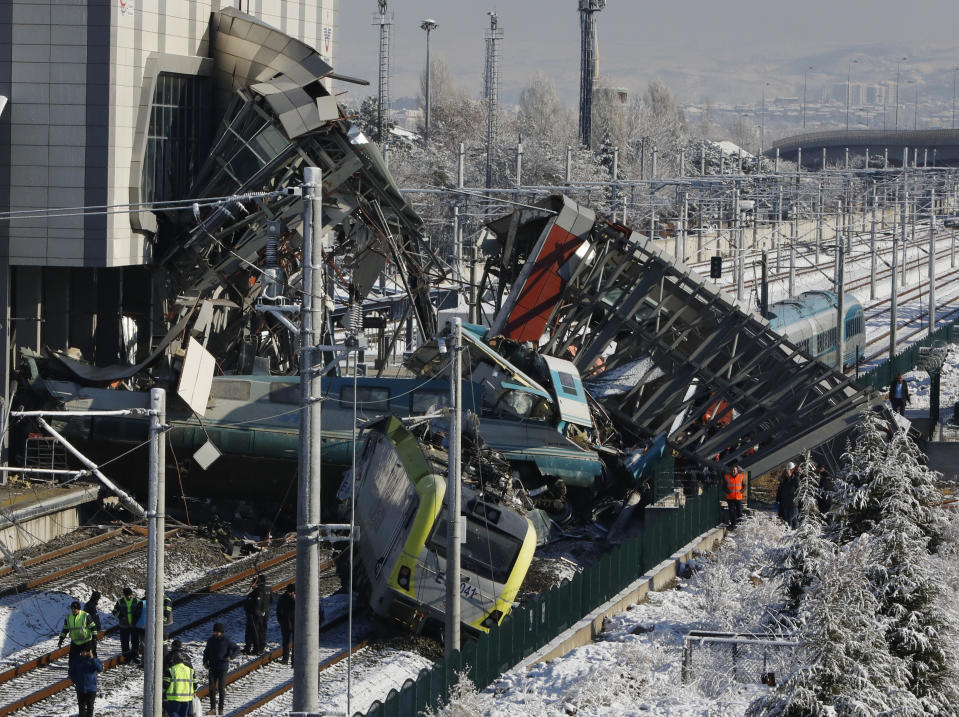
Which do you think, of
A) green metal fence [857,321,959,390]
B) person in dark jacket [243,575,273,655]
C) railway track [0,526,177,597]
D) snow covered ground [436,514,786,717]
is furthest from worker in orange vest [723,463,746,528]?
green metal fence [857,321,959,390]

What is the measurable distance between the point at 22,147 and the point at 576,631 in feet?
65.5

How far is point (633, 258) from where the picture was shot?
38688 millimetres

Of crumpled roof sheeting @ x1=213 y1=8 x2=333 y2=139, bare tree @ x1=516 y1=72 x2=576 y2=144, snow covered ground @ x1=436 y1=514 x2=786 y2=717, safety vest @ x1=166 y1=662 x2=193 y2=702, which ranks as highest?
bare tree @ x1=516 y1=72 x2=576 y2=144

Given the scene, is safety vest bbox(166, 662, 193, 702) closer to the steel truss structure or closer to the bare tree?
the steel truss structure

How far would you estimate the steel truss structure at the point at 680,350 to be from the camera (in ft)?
123

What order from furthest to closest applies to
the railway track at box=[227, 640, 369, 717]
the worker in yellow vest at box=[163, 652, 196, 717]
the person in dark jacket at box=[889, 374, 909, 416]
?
the person in dark jacket at box=[889, 374, 909, 416], the railway track at box=[227, 640, 369, 717], the worker in yellow vest at box=[163, 652, 196, 717]

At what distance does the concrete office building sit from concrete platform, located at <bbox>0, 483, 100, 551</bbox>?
457 centimetres

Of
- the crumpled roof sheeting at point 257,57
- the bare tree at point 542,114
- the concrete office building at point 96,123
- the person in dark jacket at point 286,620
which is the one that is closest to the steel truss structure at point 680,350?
the crumpled roof sheeting at point 257,57

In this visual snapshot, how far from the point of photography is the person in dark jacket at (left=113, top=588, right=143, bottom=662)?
961 inches

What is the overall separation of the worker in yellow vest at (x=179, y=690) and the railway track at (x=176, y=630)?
9.41 feet

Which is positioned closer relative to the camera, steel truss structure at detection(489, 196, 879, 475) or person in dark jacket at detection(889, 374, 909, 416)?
steel truss structure at detection(489, 196, 879, 475)

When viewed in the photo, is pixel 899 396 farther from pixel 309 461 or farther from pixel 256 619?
pixel 309 461

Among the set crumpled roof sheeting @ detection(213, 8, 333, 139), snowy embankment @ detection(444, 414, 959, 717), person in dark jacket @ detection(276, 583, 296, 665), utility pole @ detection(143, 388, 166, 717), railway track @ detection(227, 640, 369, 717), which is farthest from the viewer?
crumpled roof sheeting @ detection(213, 8, 333, 139)

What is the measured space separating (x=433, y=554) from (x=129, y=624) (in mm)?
4969
